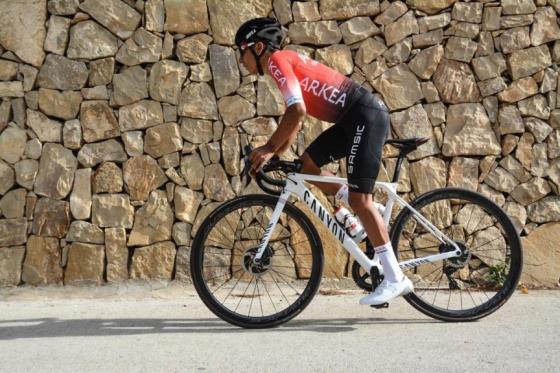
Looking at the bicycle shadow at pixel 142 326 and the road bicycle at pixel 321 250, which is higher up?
the road bicycle at pixel 321 250

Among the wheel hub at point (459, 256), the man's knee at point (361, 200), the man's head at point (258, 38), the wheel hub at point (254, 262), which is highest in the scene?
the man's head at point (258, 38)

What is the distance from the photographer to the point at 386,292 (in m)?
4.07

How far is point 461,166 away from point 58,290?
3.50 m

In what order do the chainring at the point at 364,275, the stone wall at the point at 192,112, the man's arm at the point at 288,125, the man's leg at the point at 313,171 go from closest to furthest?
the man's arm at the point at 288,125, the chainring at the point at 364,275, the man's leg at the point at 313,171, the stone wall at the point at 192,112

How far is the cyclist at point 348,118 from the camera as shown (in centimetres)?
410

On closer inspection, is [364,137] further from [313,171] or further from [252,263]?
[252,263]

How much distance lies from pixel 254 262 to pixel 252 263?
2 centimetres

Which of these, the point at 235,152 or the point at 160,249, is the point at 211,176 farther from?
the point at 160,249

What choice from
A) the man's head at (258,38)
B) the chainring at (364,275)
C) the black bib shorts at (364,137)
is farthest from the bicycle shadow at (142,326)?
the man's head at (258,38)

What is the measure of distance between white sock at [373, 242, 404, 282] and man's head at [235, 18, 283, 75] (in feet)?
4.50

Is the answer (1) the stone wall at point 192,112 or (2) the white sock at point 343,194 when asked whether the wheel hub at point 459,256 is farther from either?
(1) the stone wall at point 192,112

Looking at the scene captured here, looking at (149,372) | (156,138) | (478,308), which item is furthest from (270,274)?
(149,372)

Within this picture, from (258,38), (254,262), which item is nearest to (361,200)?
(254,262)

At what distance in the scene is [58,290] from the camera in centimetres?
546
